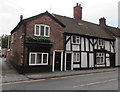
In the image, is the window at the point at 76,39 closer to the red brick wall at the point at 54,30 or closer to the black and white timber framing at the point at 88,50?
the black and white timber framing at the point at 88,50

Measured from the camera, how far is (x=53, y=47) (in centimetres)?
1681

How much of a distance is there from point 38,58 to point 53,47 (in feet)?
7.91

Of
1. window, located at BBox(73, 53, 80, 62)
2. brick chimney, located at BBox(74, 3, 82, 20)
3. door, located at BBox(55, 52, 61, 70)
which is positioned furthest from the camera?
brick chimney, located at BBox(74, 3, 82, 20)

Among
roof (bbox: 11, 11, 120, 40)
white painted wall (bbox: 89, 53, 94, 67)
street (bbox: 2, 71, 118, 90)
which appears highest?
roof (bbox: 11, 11, 120, 40)

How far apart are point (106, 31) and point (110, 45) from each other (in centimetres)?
389

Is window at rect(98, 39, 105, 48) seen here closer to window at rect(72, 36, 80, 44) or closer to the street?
window at rect(72, 36, 80, 44)

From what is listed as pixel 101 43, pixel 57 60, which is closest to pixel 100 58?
pixel 101 43

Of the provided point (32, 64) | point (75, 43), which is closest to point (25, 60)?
point (32, 64)

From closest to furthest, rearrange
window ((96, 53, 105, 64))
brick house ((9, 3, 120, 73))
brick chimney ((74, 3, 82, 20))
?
brick house ((9, 3, 120, 73)) < window ((96, 53, 105, 64)) < brick chimney ((74, 3, 82, 20))

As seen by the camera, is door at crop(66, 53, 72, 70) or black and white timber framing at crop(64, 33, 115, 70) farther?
black and white timber framing at crop(64, 33, 115, 70)

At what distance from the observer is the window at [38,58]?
15141mm

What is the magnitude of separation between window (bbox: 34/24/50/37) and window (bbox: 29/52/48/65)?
239cm

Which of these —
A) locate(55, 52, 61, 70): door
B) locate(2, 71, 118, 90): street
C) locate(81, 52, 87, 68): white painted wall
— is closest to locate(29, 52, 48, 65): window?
locate(55, 52, 61, 70): door

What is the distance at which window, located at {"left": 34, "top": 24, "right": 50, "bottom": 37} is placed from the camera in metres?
16.0
